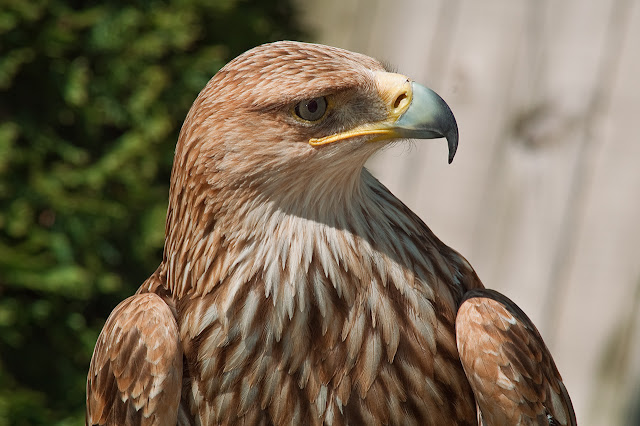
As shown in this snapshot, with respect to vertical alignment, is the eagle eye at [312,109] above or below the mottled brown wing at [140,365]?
above

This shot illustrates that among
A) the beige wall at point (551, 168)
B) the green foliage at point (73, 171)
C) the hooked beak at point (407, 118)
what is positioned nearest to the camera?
the hooked beak at point (407, 118)

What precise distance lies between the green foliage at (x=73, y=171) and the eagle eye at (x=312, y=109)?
5.78 ft

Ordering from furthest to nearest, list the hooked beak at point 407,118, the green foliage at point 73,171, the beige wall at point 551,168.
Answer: the beige wall at point 551,168 < the green foliage at point 73,171 < the hooked beak at point 407,118

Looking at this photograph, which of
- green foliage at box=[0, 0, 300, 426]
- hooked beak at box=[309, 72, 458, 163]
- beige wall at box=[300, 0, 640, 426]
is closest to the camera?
hooked beak at box=[309, 72, 458, 163]

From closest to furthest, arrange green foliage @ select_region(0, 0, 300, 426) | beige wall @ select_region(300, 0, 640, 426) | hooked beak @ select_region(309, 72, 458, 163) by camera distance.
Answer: hooked beak @ select_region(309, 72, 458, 163) < green foliage @ select_region(0, 0, 300, 426) < beige wall @ select_region(300, 0, 640, 426)

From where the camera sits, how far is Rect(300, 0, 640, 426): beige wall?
375cm

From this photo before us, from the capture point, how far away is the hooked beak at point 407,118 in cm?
204

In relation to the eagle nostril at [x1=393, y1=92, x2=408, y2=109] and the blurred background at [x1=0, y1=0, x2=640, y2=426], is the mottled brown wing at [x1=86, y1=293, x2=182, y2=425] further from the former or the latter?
the blurred background at [x1=0, y1=0, x2=640, y2=426]

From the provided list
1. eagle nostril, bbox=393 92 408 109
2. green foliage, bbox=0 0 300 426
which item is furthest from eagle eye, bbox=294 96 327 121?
green foliage, bbox=0 0 300 426

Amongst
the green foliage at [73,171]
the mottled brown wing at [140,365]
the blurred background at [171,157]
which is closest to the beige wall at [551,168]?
the blurred background at [171,157]

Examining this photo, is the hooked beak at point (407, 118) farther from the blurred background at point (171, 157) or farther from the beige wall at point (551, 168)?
the beige wall at point (551, 168)

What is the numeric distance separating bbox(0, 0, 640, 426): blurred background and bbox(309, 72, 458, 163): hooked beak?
1616mm

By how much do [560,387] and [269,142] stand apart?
1164 mm

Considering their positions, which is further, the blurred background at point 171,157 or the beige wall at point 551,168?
the beige wall at point 551,168
